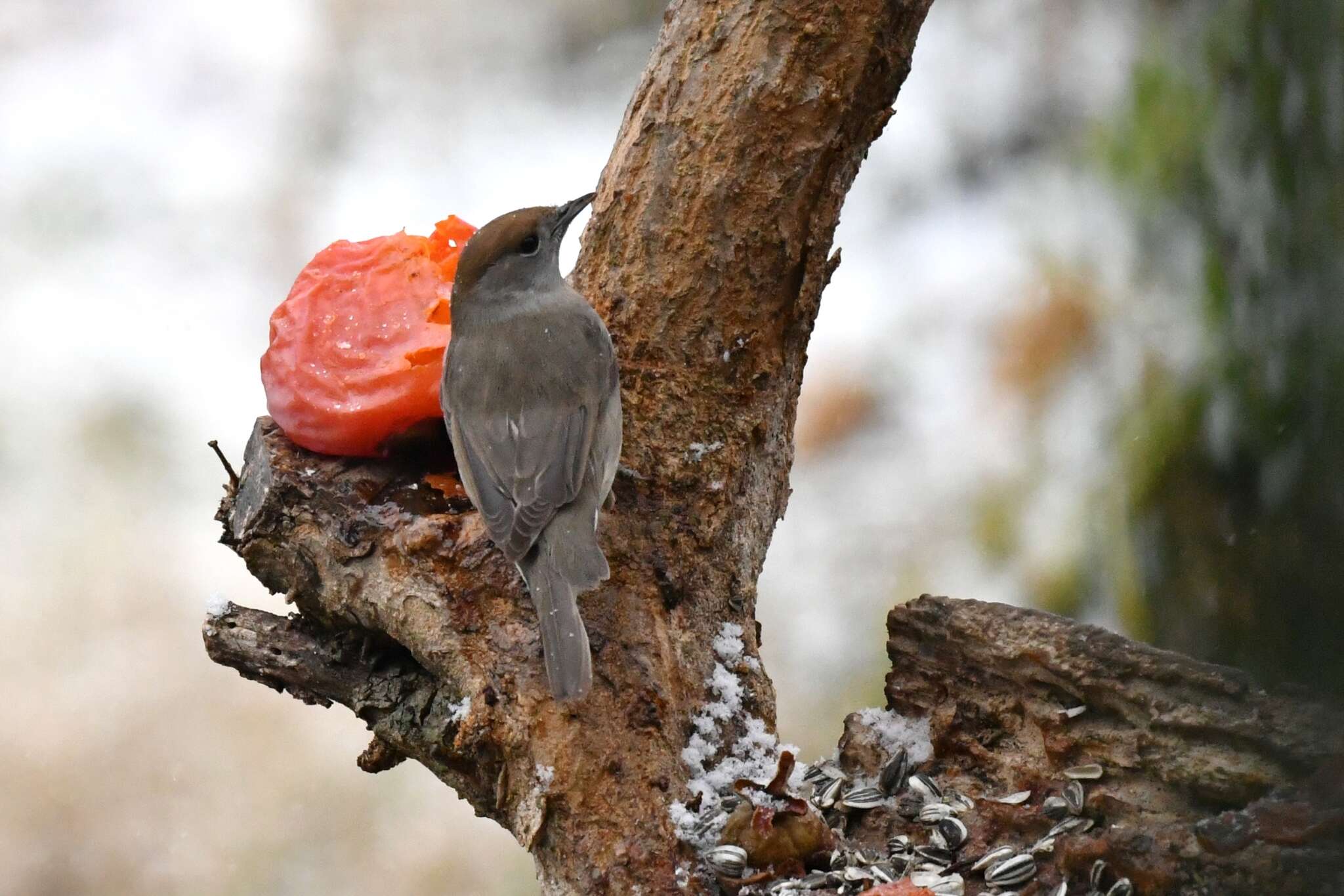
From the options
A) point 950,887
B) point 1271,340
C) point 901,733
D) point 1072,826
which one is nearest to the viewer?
point 1271,340

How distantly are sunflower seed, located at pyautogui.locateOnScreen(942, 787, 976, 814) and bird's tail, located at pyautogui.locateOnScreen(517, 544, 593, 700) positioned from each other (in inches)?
30.5

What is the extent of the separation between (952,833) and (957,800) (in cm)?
14

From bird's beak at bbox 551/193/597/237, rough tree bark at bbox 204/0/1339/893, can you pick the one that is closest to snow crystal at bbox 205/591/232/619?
rough tree bark at bbox 204/0/1339/893

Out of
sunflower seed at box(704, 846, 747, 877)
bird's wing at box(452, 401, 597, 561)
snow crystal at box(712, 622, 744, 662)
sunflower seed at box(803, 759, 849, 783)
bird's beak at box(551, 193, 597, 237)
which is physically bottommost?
sunflower seed at box(704, 846, 747, 877)

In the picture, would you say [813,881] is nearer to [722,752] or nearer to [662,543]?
[722,752]

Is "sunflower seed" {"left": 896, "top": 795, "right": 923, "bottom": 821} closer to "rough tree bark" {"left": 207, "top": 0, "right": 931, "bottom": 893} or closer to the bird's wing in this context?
"rough tree bark" {"left": 207, "top": 0, "right": 931, "bottom": 893}

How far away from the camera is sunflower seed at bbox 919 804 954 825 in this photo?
2.57 m

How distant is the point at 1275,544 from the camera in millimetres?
776

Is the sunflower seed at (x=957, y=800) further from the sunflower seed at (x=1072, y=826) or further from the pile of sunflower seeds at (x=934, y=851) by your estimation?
the sunflower seed at (x=1072, y=826)

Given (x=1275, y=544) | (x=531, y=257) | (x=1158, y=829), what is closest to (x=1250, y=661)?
(x=1275, y=544)

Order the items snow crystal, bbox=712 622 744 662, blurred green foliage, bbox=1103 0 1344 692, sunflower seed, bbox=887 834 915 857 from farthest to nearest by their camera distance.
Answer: snow crystal, bbox=712 622 744 662 → sunflower seed, bbox=887 834 915 857 → blurred green foliage, bbox=1103 0 1344 692

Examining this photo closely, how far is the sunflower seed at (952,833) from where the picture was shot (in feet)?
8.19

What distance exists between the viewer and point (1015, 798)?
259cm

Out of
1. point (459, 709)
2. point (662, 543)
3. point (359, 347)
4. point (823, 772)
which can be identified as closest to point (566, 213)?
point (359, 347)
